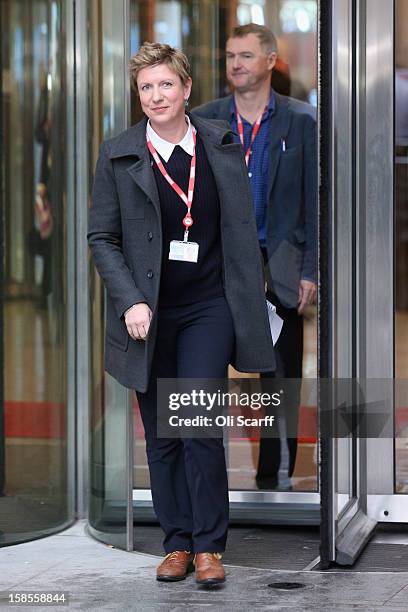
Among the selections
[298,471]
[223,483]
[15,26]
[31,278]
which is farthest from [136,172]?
[15,26]

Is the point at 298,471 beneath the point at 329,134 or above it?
beneath

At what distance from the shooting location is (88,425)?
529 cm

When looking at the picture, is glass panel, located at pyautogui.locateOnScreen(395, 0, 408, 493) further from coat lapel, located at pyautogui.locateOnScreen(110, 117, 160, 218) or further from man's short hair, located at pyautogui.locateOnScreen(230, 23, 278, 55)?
coat lapel, located at pyautogui.locateOnScreen(110, 117, 160, 218)

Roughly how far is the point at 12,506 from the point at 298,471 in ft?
3.68

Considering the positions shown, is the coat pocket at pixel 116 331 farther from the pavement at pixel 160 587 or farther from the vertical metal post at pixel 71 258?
the vertical metal post at pixel 71 258

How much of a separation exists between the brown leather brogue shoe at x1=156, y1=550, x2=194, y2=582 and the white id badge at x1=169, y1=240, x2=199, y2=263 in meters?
0.93

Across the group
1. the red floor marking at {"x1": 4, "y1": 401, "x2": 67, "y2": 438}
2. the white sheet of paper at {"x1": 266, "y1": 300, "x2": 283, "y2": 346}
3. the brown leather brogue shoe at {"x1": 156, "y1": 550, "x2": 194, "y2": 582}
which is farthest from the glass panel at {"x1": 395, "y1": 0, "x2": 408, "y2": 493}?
the red floor marking at {"x1": 4, "y1": 401, "x2": 67, "y2": 438}

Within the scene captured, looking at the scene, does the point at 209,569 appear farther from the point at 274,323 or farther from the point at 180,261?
the point at 274,323

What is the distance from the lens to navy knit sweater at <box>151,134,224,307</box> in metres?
4.28

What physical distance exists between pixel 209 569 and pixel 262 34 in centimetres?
225

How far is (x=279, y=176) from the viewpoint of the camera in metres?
5.37

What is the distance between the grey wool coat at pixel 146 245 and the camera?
4.27 meters

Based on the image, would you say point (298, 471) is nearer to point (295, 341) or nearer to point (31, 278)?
point (295, 341)

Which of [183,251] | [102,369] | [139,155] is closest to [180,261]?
[183,251]
